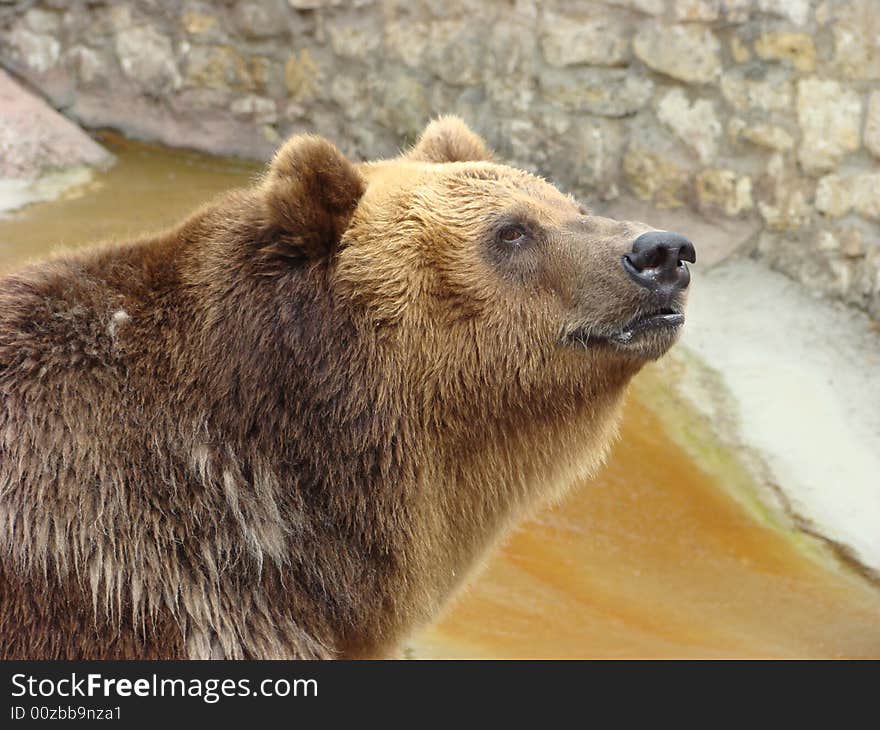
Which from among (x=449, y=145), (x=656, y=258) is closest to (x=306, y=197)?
(x=449, y=145)

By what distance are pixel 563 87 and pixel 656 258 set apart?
468 centimetres

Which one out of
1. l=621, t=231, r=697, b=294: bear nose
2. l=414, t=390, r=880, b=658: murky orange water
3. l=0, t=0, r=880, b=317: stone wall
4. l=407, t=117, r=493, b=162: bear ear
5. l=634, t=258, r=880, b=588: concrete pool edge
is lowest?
l=414, t=390, r=880, b=658: murky orange water

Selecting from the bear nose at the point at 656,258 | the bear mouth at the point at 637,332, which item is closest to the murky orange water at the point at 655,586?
the bear mouth at the point at 637,332

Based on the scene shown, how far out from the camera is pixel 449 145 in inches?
149

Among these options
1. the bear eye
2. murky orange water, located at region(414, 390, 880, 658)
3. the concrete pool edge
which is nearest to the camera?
the bear eye

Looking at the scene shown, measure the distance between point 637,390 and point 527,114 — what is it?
2208 mm

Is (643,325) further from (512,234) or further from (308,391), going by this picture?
(308,391)

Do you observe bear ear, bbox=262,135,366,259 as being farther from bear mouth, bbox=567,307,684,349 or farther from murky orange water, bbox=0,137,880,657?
murky orange water, bbox=0,137,880,657

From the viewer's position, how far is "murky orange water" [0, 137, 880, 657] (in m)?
5.14

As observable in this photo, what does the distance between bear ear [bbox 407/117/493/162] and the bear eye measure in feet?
1.85

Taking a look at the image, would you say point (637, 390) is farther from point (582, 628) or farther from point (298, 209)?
point (298, 209)

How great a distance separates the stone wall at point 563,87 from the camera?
259 inches

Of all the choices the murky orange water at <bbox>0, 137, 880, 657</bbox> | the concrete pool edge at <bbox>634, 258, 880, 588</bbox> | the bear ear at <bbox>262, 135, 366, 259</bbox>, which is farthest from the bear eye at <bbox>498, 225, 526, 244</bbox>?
the concrete pool edge at <bbox>634, 258, 880, 588</bbox>

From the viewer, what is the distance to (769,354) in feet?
21.7
